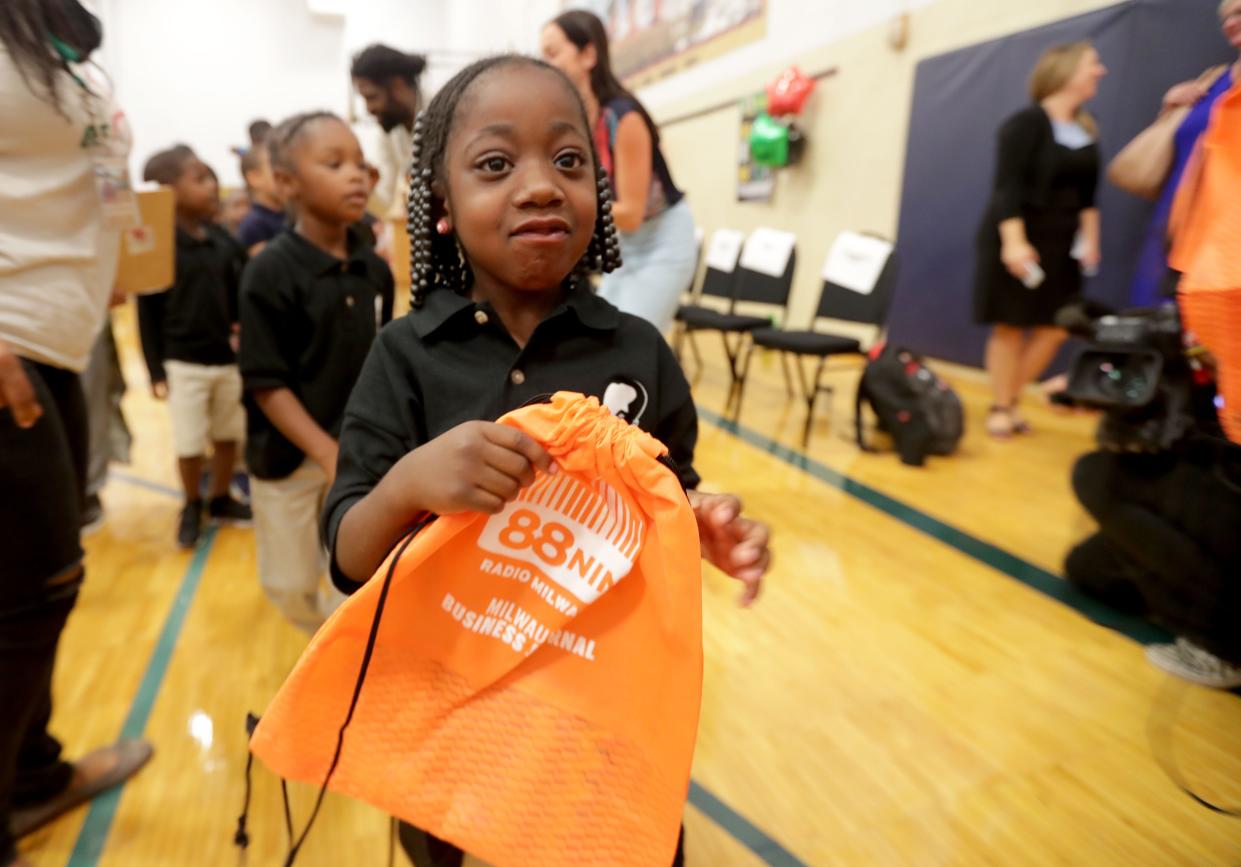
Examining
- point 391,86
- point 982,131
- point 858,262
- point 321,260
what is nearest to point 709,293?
point 858,262

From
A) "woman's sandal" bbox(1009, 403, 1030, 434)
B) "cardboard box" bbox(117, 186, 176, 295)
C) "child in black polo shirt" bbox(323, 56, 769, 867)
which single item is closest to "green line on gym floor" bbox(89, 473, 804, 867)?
"child in black polo shirt" bbox(323, 56, 769, 867)

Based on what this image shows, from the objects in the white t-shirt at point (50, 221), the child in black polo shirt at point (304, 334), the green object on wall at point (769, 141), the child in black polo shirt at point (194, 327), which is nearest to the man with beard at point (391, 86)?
the child in black polo shirt at point (304, 334)

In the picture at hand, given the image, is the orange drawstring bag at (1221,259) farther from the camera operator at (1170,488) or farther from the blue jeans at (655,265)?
the blue jeans at (655,265)

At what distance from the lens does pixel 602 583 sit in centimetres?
75

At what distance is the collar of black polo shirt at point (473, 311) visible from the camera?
0.86 metres

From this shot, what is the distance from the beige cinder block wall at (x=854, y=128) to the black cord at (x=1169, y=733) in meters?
3.65

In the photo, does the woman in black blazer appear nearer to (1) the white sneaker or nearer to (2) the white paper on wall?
(2) the white paper on wall

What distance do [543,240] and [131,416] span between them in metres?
4.85

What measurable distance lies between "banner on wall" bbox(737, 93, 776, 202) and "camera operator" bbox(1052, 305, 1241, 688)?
4.90 meters

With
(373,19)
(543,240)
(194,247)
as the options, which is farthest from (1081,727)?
(373,19)

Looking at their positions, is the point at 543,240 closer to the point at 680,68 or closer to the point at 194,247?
the point at 194,247

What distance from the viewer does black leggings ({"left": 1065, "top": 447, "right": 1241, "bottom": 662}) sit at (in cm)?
170

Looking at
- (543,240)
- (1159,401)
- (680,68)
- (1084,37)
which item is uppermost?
(680,68)

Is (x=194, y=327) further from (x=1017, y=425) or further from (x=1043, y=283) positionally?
(x=1017, y=425)
